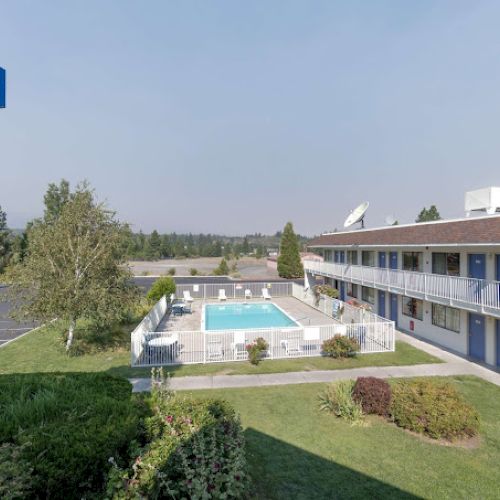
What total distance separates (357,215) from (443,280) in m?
15.0

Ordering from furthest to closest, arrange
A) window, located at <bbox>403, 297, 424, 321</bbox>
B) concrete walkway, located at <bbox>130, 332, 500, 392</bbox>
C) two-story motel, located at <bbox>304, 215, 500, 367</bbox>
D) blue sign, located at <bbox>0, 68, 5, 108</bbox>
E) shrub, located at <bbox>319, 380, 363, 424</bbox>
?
1. window, located at <bbox>403, 297, 424, 321</bbox>
2. two-story motel, located at <bbox>304, 215, 500, 367</bbox>
3. concrete walkway, located at <bbox>130, 332, 500, 392</bbox>
4. shrub, located at <bbox>319, 380, 363, 424</bbox>
5. blue sign, located at <bbox>0, 68, 5, 108</bbox>

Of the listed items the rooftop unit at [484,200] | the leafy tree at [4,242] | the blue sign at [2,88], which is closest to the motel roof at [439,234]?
the rooftop unit at [484,200]

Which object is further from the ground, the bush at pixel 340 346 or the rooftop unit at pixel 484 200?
the rooftop unit at pixel 484 200

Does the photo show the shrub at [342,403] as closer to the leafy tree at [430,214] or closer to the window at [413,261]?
the window at [413,261]

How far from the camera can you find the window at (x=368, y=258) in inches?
941

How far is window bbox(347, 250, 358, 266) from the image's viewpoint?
26.6m

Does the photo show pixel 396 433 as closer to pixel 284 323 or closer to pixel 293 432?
pixel 293 432

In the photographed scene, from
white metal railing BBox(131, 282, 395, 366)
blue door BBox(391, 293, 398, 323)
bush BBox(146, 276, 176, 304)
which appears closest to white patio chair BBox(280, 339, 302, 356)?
white metal railing BBox(131, 282, 395, 366)

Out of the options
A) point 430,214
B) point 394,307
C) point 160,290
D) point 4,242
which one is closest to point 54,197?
point 4,242

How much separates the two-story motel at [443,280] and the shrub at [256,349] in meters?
7.96

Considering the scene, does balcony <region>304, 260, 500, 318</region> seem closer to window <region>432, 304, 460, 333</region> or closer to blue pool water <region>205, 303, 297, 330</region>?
window <region>432, 304, 460, 333</region>

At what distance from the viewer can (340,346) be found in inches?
559

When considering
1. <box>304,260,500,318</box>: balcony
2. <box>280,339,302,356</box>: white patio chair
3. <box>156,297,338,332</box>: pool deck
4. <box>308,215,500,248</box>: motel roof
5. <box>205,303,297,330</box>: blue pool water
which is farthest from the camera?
<box>205,303,297,330</box>: blue pool water

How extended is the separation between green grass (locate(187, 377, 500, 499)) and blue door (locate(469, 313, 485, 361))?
5.63 meters
